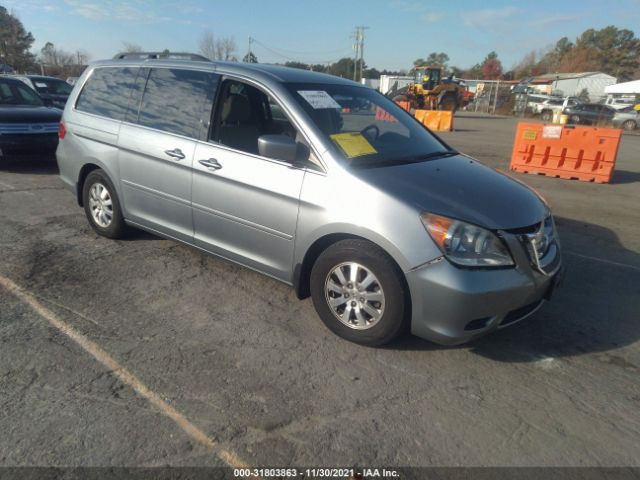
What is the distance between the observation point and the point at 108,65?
488cm

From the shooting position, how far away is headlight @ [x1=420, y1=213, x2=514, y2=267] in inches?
111

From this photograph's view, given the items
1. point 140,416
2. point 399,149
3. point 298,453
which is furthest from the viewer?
point 399,149

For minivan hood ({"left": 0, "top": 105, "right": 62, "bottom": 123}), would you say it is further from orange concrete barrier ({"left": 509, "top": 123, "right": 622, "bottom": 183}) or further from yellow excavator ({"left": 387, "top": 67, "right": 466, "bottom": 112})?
yellow excavator ({"left": 387, "top": 67, "right": 466, "bottom": 112})

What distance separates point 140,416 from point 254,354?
0.83 meters

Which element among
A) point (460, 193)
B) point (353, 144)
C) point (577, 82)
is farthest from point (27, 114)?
point (577, 82)

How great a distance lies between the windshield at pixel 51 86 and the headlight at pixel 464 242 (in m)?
14.9

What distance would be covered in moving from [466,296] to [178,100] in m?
2.95

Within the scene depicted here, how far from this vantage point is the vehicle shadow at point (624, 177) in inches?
404

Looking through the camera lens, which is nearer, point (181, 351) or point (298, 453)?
point (298, 453)

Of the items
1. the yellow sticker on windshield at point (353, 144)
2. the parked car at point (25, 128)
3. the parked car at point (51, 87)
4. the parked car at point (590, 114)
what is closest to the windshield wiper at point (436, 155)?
the yellow sticker on windshield at point (353, 144)

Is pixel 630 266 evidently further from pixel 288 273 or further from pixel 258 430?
pixel 258 430

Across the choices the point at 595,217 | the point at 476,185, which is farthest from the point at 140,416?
the point at 595,217

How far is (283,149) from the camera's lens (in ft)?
10.7

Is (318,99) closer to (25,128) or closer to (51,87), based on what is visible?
(25,128)
